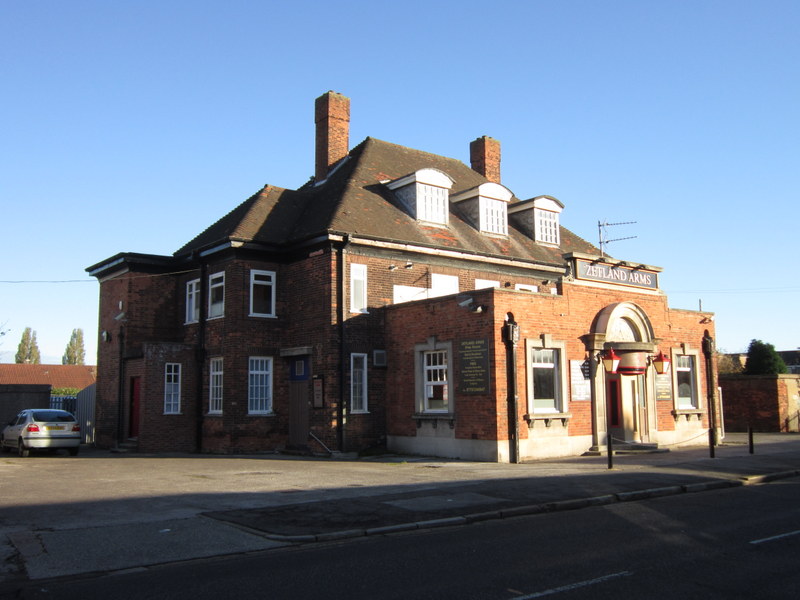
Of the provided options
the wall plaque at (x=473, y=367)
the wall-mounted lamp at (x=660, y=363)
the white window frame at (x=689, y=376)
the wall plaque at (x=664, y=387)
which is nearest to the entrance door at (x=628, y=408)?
the wall-mounted lamp at (x=660, y=363)

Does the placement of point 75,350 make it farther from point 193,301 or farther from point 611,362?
point 611,362

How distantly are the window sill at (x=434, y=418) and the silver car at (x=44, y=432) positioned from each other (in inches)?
434

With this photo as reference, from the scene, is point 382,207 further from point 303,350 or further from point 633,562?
point 633,562

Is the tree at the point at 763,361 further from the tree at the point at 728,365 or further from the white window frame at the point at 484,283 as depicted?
the white window frame at the point at 484,283

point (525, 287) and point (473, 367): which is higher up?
point (525, 287)

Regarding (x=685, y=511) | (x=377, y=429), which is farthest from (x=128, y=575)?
(x=377, y=429)

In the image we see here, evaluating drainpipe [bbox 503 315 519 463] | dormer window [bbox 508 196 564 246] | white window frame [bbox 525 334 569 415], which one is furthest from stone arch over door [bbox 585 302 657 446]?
dormer window [bbox 508 196 564 246]

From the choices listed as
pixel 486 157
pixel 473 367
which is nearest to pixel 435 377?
pixel 473 367

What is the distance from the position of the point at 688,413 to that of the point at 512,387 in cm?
910

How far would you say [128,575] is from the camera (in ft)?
25.6

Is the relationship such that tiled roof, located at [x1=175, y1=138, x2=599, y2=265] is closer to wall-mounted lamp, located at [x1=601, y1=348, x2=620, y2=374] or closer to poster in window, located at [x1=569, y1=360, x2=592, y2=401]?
poster in window, located at [x1=569, y1=360, x2=592, y2=401]

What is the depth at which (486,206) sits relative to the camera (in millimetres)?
27578

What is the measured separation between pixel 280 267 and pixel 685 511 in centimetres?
1591

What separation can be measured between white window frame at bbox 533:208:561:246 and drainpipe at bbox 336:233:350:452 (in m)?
10.4
